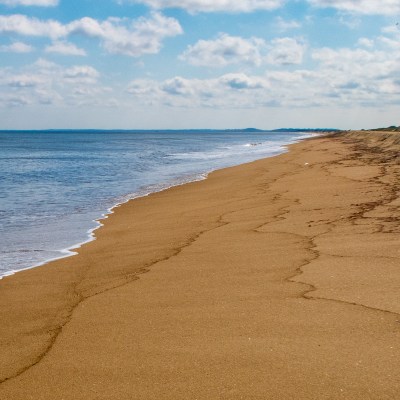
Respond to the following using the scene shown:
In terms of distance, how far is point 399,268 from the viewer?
23.4 ft

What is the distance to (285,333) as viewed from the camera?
5191 millimetres

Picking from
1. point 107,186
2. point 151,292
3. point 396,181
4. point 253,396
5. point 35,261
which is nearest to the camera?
point 253,396

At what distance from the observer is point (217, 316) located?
5.80 metres

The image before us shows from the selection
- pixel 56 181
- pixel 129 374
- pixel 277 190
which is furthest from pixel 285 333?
pixel 56 181

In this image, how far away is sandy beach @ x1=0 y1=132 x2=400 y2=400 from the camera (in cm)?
433

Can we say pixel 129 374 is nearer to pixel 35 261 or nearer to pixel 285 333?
pixel 285 333

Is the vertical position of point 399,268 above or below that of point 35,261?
above

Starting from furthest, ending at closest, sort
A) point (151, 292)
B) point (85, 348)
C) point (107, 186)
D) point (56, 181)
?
point (56, 181) → point (107, 186) → point (151, 292) → point (85, 348)

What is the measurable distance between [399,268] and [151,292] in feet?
11.5

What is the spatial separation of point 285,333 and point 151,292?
233cm

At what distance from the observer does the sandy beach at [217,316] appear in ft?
14.2

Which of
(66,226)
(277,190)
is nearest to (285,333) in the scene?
(66,226)

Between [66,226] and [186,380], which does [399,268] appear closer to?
[186,380]

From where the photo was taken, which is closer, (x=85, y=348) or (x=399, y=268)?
(x=85, y=348)
